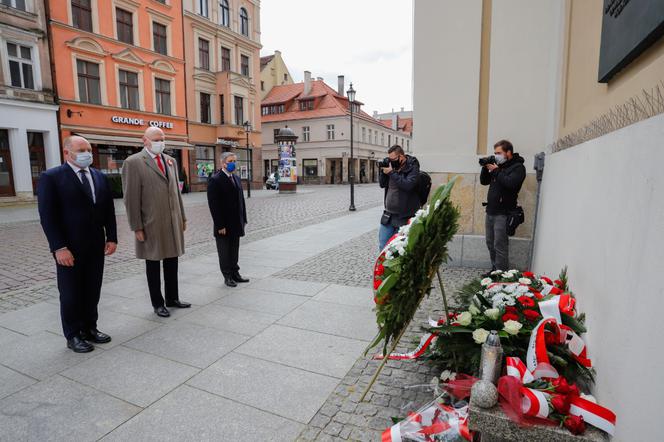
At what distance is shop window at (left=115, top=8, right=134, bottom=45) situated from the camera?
23.2 meters

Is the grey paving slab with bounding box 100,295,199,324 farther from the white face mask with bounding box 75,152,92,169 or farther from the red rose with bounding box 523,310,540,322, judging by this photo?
the red rose with bounding box 523,310,540,322

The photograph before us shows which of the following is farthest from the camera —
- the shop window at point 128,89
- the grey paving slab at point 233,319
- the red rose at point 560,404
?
the shop window at point 128,89

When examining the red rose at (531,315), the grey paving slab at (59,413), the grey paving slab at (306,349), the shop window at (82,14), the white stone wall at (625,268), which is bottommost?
the grey paving slab at (59,413)

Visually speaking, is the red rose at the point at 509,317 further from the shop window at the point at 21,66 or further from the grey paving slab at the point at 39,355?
the shop window at the point at 21,66

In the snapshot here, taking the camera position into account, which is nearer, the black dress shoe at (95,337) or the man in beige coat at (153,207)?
the black dress shoe at (95,337)

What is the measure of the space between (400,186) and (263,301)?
231 centimetres

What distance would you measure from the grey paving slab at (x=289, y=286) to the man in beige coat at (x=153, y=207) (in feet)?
4.83

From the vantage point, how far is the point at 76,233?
3.66m

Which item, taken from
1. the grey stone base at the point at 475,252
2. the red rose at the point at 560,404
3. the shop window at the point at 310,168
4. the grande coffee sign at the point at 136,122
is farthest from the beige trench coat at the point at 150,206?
the shop window at the point at 310,168

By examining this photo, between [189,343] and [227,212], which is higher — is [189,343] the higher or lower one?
the lower one

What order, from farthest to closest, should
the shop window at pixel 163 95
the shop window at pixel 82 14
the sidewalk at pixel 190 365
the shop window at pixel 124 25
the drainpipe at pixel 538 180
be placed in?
the shop window at pixel 163 95 < the shop window at pixel 124 25 < the shop window at pixel 82 14 < the drainpipe at pixel 538 180 < the sidewalk at pixel 190 365

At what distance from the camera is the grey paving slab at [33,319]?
422 centimetres

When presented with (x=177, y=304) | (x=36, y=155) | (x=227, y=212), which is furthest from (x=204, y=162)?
(x=177, y=304)

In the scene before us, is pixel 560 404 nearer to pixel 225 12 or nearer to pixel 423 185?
pixel 423 185
